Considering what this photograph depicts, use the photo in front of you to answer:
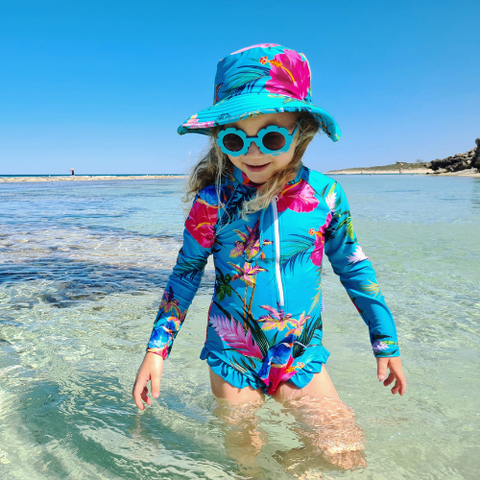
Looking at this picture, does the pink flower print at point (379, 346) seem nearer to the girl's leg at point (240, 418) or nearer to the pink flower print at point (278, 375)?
the pink flower print at point (278, 375)

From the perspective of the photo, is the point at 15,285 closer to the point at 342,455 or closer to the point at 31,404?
the point at 31,404

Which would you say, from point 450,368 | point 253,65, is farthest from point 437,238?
point 253,65

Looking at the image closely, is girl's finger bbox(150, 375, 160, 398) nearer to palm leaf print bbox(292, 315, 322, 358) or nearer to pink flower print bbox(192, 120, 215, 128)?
palm leaf print bbox(292, 315, 322, 358)

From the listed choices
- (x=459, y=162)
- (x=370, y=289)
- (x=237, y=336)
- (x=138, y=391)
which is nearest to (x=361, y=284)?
(x=370, y=289)

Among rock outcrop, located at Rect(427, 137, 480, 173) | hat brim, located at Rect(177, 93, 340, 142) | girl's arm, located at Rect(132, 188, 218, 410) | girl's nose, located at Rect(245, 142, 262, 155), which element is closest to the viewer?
hat brim, located at Rect(177, 93, 340, 142)

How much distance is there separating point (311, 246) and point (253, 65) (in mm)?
786

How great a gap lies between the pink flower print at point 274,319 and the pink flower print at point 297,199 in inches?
16.8

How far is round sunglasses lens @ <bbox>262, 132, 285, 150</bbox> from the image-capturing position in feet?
5.11

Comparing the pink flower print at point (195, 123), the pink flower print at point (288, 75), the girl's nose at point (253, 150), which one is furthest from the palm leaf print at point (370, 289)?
the pink flower print at point (195, 123)

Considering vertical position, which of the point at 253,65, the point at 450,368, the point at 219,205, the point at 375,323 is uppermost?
the point at 253,65

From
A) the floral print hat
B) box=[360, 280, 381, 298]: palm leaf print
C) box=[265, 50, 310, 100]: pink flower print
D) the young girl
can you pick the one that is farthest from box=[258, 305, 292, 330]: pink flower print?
box=[265, 50, 310, 100]: pink flower print

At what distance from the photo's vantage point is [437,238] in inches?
273

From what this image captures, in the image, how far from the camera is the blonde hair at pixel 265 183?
1719mm

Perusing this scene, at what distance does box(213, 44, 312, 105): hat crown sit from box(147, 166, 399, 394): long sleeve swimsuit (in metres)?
0.36
